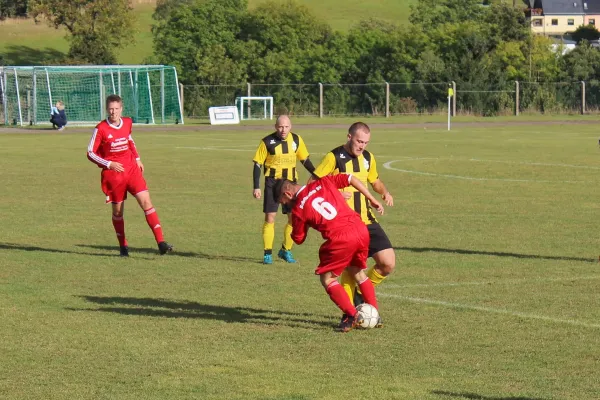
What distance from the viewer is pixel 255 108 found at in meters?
67.8

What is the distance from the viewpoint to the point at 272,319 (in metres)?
9.78

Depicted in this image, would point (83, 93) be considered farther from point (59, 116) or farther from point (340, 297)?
point (340, 297)

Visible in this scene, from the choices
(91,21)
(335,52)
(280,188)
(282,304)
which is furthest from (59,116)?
(280,188)

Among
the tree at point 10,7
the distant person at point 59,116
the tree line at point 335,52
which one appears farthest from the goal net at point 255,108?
the tree at point 10,7

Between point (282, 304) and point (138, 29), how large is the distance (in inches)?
3658

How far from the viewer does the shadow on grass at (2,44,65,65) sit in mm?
101562

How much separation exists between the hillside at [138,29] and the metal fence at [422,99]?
1064 inches

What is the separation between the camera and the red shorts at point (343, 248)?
28.9 ft

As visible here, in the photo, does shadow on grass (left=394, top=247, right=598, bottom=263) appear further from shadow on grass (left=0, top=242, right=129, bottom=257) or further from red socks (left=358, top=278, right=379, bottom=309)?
red socks (left=358, top=278, right=379, bottom=309)

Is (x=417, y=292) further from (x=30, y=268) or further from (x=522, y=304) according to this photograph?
(x=30, y=268)

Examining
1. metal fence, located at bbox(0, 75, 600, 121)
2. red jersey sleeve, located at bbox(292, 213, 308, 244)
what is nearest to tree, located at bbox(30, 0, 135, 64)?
metal fence, located at bbox(0, 75, 600, 121)

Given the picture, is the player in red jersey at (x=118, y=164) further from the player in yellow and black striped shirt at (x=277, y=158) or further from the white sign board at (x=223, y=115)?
the white sign board at (x=223, y=115)

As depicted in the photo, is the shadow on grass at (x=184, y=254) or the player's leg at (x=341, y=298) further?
the shadow on grass at (x=184, y=254)

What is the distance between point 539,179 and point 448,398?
1867 centimetres
